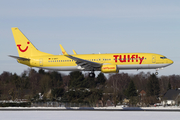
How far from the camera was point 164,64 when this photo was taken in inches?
2351

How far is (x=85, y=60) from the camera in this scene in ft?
197

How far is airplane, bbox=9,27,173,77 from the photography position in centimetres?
5937

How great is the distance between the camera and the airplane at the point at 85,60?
59369 millimetres

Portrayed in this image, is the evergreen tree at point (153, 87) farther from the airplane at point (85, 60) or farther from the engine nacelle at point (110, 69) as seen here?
the engine nacelle at point (110, 69)

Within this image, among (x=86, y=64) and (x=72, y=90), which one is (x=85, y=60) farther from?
(x=72, y=90)

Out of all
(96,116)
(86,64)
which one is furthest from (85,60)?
(96,116)

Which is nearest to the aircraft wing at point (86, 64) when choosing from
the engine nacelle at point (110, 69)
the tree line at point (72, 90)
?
the engine nacelle at point (110, 69)

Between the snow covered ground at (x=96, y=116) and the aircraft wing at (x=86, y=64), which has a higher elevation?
the aircraft wing at (x=86, y=64)

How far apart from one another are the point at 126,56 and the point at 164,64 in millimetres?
7787

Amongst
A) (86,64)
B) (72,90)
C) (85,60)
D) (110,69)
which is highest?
(85,60)

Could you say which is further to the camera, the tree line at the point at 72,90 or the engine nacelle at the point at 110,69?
the tree line at the point at 72,90

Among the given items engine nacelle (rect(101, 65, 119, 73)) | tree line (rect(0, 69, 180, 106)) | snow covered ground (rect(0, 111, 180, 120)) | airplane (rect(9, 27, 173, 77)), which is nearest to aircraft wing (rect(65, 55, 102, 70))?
airplane (rect(9, 27, 173, 77))

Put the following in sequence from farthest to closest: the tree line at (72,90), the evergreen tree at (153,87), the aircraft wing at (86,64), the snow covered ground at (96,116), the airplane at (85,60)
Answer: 1. the evergreen tree at (153,87)
2. the tree line at (72,90)
3. the aircraft wing at (86,64)
4. the airplane at (85,60)
5. the snow covered ground at (96,116)

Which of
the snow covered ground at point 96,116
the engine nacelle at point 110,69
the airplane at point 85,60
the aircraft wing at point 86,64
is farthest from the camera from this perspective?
the aircraft wing at point 86,64
